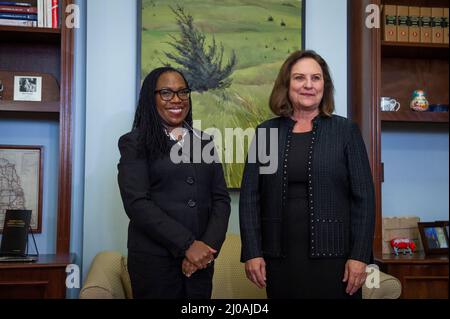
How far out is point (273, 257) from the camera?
1.78m

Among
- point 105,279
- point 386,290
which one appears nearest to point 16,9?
point 105,279

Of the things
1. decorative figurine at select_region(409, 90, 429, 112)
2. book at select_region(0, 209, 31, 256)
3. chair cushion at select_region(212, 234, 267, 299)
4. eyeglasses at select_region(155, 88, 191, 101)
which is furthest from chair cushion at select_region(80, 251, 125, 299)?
decorative figurine at select_region(409, 90, 429, 112)

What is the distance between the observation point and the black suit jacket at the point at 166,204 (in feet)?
5.60

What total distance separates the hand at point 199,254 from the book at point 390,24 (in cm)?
176

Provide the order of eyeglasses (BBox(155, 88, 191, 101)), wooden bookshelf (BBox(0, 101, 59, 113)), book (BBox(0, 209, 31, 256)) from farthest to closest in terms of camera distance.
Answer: wooden bookshelf (BBox(0, 101, 59, 113)), book (BBox(0, 209, 31, 256)), eyeglasses (BBox(155, 88, 191, 101))

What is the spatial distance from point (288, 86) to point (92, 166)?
130 centimetres

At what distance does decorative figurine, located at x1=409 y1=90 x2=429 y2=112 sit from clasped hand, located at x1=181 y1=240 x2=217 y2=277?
69.2 inches

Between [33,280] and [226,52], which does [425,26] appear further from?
[33,280]

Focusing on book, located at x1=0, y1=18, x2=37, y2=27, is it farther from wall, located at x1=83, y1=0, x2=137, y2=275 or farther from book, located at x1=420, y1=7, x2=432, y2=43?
book, located at x1=420, y1=7, x2=432, y2=43

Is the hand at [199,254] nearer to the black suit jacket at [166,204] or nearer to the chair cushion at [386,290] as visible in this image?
the black suit jacket at [166,204]

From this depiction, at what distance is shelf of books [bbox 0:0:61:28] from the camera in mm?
2609

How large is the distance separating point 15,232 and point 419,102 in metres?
2.26

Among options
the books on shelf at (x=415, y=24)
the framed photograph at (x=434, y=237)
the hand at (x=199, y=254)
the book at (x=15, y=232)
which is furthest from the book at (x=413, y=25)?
the book at (x=15, y=232)
